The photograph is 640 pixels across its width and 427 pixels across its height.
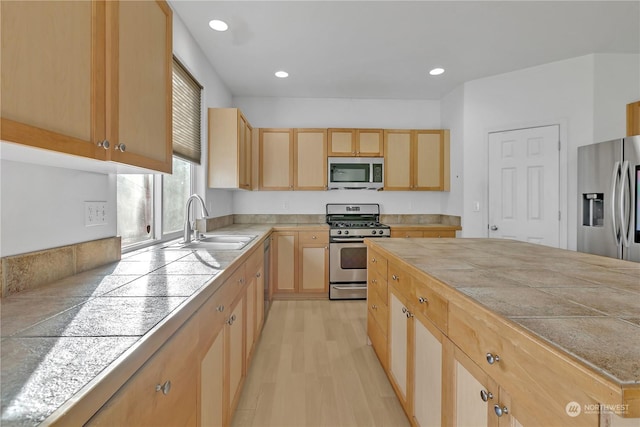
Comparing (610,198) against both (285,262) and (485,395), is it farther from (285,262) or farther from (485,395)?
(285,262)

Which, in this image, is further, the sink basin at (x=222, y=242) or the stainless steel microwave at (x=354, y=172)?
the stainless steel microwave at (x=354, y=172)

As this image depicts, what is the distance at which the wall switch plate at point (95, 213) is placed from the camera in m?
1.36

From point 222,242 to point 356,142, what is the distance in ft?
7.63

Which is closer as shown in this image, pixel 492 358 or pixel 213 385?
pixel 492 358

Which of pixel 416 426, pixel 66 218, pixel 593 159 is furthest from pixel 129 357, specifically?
pixel 593 159

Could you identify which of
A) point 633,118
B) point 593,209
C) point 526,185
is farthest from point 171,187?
point 633,118

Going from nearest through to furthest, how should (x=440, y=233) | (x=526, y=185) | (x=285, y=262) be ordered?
(x=526, y=185) → (x=285, y=262) → (x=440, y=233)

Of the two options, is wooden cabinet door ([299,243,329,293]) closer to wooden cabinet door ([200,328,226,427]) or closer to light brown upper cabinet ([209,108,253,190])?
light brown upper cabinet ([209,108,253,190])

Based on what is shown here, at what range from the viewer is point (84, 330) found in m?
0.71

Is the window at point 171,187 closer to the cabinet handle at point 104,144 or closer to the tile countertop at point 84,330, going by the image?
the tile countertop at point 84,330

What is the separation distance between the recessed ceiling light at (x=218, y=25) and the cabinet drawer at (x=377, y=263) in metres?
2.22

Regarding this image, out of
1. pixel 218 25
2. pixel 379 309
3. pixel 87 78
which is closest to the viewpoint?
pixel 87 78

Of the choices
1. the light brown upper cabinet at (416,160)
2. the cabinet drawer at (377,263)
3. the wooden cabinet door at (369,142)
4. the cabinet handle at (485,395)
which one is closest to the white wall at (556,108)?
the light brown upper cabinet at (416,160)

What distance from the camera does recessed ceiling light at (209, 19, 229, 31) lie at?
8.02ft
